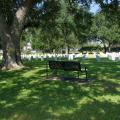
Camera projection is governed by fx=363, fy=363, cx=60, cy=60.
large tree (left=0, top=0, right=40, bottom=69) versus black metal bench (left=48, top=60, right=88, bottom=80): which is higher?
large tree (left=0, top=0, right=40, bottom=69)

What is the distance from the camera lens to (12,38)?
83.5 feet

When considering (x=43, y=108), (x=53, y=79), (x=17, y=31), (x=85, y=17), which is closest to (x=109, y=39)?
(x=85, y=17)

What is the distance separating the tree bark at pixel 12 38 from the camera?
24.8 m

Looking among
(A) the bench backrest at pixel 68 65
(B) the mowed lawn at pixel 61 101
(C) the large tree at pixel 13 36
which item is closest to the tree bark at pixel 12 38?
(C) the large tree at pixel 13 36

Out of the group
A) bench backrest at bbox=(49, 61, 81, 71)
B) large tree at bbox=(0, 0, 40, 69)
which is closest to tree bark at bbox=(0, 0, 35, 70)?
→ large tree at bbox=(0, 0, 40, 69)

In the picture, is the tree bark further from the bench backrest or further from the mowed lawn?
the mowed lawn

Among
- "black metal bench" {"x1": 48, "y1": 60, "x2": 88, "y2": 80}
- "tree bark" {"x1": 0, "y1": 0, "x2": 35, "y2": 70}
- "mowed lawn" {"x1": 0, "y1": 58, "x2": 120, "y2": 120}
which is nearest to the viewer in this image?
"mowed lawn" {"x1": 0, "y1": 58, "x2": 120, "y2": 120}

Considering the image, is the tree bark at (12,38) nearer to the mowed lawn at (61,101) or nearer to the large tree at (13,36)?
the large tree at (13,36)

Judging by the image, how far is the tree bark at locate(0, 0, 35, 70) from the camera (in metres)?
24.8

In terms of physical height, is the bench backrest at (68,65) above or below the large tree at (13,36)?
below

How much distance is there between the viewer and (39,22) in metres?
33.3

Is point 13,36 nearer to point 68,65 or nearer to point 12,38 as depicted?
point 12,38

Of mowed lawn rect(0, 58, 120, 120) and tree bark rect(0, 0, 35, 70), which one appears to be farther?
tree bark rect(0, 0, 35, 70)

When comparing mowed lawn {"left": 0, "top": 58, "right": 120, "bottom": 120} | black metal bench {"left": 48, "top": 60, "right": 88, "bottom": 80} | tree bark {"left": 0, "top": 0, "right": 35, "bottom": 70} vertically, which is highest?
tree bark {"left": 0, "top": 0, "right": 35, "bottom": 70}
